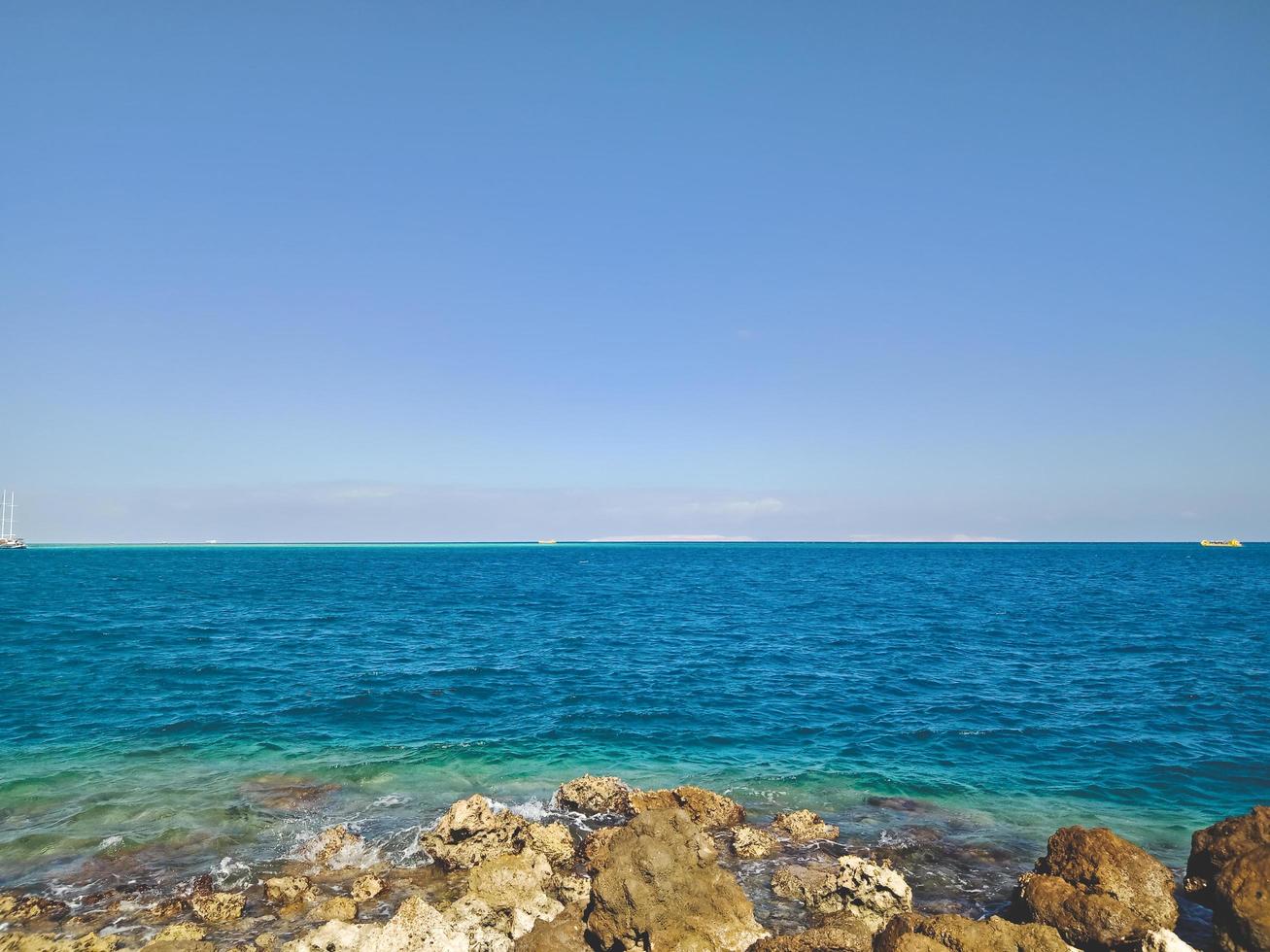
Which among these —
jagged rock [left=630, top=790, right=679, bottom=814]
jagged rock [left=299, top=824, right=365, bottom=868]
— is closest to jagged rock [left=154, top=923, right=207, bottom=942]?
jagged rock [left=299, top=824, right=365, bottom=868]

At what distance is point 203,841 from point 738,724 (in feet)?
60.3

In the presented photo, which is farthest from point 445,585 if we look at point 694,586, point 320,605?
point 694,586

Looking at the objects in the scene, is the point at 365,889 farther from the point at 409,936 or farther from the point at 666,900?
the point at 666,900

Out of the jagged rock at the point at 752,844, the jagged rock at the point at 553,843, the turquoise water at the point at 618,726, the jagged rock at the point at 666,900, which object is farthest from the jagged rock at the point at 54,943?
the jagged rock at the point at 752,844

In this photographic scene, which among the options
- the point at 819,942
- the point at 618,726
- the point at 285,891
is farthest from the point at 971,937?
the point at 618,726

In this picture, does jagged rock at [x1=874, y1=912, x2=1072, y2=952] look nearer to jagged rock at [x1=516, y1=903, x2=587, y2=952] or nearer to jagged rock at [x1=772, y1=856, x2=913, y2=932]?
jagged rock at [x1=772, y1=856, x2=913, y2=932]

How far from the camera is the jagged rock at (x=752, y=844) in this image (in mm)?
15883

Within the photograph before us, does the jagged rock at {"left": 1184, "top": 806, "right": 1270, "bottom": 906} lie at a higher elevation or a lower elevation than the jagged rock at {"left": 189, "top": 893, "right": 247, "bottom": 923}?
higher

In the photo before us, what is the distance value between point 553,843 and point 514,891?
236cm

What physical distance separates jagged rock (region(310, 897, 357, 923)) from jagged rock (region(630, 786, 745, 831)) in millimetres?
7346

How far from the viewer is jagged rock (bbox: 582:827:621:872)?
48.6 feet

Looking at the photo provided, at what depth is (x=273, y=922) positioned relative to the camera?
1302 cm

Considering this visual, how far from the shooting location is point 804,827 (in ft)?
56.5

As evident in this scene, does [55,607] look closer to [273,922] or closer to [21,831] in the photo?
[21,831]
